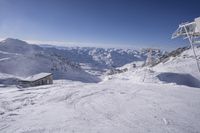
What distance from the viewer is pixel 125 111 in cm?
855

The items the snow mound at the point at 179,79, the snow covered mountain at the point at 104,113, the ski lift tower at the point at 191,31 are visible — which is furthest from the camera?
the snow mound at the point at 179,79

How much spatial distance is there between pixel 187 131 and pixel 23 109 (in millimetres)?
7815

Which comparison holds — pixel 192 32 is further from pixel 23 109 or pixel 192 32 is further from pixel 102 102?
pixel 23 109

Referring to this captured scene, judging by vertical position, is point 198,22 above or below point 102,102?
above

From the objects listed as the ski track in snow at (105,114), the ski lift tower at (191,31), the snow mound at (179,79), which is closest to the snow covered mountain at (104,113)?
the ski track in snow at (105,114)

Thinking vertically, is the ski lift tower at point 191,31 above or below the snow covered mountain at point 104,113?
above

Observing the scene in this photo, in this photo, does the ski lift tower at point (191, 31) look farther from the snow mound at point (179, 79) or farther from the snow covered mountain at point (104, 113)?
the snow mound at point (179, 79)

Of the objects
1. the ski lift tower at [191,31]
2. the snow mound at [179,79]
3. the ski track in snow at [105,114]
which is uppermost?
the ski lift tower at [191,31]

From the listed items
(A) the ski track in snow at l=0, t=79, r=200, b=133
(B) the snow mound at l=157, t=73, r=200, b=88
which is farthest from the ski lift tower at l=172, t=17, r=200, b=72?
(B) the snow mound at l=157, t=73, r=200, b=88

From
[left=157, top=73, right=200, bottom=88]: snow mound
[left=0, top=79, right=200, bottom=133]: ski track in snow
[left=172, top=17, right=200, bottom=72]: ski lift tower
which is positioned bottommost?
[left=157, top=73, right=200, bottom=88]: snow mound

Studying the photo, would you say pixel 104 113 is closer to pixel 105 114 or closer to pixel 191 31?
pixel 105 114

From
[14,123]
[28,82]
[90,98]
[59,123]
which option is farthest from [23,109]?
[28,82]

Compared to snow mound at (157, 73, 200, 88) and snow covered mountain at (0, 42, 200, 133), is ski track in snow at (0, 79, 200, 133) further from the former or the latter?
snow mound at (157, 73, 200, 88)

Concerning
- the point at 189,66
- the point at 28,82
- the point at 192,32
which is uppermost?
the point at 192,32
